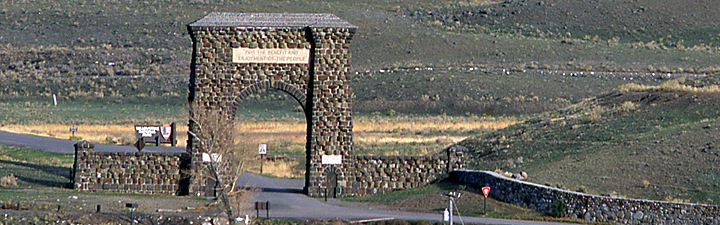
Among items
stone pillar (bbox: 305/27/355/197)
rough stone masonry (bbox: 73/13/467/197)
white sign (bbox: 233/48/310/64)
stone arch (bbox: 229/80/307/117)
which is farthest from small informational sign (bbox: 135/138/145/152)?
stone pillar (bbox: 305/27/355/197)

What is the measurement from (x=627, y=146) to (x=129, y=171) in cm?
1498

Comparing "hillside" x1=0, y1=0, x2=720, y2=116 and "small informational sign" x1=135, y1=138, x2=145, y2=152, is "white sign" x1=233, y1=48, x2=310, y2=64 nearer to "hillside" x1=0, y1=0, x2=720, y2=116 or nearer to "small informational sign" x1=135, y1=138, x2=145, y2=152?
"small informational sign" x1=135, y1=138, x2=145, y2=152

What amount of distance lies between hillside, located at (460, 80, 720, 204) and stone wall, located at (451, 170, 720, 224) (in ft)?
5.66

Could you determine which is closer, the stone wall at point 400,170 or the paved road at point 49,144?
the stone wall at point 400,170

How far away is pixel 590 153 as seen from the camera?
32688mm

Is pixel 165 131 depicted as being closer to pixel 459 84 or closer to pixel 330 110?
pixel 330 110

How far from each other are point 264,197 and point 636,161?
10.6 meters

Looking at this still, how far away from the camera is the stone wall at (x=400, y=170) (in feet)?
104

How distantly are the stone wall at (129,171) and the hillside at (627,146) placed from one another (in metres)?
10.5

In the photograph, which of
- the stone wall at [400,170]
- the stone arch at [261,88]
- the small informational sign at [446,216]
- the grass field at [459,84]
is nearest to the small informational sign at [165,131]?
the grass field at [459,84]

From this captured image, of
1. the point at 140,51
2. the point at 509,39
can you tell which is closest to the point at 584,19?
the point at 509,39

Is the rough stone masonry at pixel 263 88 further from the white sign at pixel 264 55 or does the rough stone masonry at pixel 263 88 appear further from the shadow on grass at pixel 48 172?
the shadow on grass at pixel 48 172

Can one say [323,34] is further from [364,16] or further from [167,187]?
[364,16]

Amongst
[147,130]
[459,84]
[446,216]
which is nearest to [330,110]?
[147,130]
